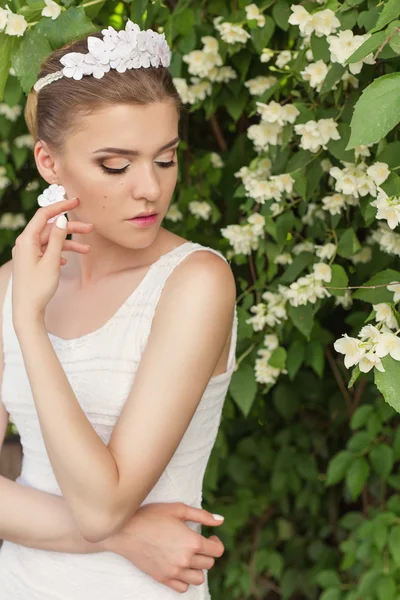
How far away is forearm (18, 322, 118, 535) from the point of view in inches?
55.6

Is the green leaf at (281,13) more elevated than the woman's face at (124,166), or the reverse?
the green leaf at (281,13)

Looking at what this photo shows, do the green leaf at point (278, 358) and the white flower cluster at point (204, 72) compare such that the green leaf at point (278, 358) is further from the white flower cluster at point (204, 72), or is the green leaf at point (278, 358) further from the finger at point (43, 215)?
the finger at point (43, 215)

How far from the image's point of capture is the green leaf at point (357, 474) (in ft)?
8.19

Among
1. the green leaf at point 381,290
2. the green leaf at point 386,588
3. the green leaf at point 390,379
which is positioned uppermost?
the green leaf at point 390,379

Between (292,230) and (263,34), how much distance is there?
1.58 ft

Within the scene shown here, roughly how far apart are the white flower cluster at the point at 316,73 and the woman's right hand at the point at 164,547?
2.91ft

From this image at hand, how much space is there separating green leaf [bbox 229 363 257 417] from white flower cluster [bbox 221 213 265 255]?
31 centimetres

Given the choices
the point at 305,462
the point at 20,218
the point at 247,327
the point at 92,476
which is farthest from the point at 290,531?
the point at 92,476

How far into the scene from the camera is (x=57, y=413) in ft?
4.65

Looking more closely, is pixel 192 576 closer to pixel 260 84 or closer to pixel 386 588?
pixel 386 588

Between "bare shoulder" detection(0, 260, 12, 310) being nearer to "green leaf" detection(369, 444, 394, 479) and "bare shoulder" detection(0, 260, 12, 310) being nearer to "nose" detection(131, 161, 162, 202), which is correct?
"nose" detection(131, 161, 162, 202)

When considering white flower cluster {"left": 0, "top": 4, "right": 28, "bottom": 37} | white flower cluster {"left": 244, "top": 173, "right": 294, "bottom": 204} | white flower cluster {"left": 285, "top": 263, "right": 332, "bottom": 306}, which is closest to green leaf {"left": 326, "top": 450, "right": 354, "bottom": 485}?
white flower cluster {"left": 285, "top": 263, "right": 332, "bottom": 306}

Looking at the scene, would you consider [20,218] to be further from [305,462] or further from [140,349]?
[140,349]

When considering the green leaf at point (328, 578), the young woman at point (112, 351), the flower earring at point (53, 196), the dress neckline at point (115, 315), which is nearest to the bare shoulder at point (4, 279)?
the young woman at point (112, 351)
